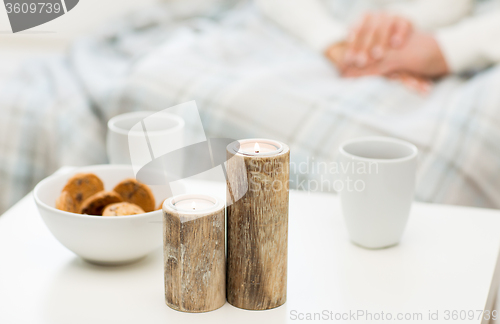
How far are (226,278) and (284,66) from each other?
928mm

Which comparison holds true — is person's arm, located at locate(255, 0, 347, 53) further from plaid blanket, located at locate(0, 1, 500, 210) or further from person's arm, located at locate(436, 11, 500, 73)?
person's arm, located at locate(436, 11, 500, 73)

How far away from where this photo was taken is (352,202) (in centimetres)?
67

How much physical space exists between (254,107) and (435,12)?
67 cm

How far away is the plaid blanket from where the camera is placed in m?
1.12

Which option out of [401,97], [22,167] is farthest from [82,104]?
[401,97]

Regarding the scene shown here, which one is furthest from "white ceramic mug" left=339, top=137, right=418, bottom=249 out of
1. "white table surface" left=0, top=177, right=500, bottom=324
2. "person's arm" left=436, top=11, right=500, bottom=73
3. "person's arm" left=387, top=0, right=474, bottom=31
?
"person's arm" left=387, top=0, right=474, bottom=31

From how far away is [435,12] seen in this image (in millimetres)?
1524

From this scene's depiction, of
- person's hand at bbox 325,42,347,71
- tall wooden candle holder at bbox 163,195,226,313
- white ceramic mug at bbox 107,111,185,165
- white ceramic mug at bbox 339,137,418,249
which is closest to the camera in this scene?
tall wooden candle holder at bbox 163,195,226,313

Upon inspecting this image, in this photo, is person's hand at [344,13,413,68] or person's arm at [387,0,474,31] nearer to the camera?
person's hand at [344,13,413,68]

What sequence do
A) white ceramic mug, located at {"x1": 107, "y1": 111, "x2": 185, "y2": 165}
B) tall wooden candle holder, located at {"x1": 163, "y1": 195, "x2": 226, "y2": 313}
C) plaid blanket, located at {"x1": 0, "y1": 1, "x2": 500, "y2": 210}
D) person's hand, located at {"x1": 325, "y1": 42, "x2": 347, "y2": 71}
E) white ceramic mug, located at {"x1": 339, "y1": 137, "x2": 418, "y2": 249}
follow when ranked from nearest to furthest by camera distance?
tall wooden candle holder, located at {"x1": 163, "y1": 195, "x2": 226, "y2": 313}, white ceramic mug, located at {"x1": 339, "y1": 137, "x2": 418, "y2": 249}, white ceramic mug, located at {"x1": 107, "y1": 111, "x2": 185, "y2": 165}, plaid blanket, located at {"x1": 0, "y1": 1, "x2": 500, "y2": 210}, person's hand, located at {"x1": 325, "y1": 42, "x2": 347, "y2": 71}

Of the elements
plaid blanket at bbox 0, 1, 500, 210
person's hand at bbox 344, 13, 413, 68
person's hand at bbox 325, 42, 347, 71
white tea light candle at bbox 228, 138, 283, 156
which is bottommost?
plaid blanket at bbox 0, 1, 500, 210

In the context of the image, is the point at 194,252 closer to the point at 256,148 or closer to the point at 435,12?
the point at 256,148

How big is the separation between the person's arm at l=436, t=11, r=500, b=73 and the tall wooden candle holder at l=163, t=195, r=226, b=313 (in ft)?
3.47

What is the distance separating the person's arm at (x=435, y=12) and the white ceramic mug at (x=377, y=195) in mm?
972
